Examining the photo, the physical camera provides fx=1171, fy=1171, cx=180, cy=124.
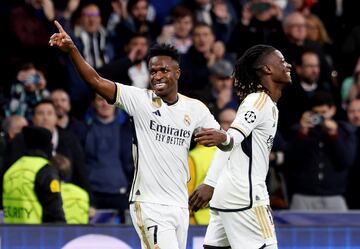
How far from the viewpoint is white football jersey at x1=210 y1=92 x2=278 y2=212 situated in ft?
27.2

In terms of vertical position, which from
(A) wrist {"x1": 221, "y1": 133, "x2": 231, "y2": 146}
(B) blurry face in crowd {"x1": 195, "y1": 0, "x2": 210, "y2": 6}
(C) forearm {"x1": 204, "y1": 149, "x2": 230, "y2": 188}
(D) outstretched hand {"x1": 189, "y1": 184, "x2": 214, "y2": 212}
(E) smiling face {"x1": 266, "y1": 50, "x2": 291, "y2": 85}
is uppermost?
(B) blurry face in crowd {"x1": 195, "y1": 0, "x2": 210, "y2": 6}

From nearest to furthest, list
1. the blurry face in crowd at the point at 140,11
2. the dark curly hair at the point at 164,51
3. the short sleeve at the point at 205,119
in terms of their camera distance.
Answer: the dark curly hair at the point at 164,51
the short sleeve at the point at 205,119
the blurry face in crowd at the point at 140,11

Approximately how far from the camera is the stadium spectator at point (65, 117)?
1309cm

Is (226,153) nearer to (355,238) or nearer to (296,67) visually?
(355,238)

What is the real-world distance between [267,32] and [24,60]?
9.83 feet

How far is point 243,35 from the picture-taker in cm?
1450

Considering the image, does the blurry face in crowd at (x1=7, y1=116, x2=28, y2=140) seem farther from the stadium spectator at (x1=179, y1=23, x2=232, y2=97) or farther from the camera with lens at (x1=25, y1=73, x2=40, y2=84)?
the stadium spectator at (x1=179, y1=23, x2=232, y2=97)

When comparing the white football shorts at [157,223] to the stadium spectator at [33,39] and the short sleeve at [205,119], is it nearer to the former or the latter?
the short sleeve at [205,119]

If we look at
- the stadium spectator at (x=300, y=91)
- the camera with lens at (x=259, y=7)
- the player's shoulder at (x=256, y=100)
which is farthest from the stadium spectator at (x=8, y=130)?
the player's shoulder at (x=256, y=100)

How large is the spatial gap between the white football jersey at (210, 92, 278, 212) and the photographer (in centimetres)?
437

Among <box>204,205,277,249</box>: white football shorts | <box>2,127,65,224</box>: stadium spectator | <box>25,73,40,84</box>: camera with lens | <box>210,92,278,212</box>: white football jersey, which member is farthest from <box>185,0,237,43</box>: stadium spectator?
<box>204,205,277,249</box>: white football shorts

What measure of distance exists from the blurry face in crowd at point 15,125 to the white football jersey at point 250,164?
457 cm

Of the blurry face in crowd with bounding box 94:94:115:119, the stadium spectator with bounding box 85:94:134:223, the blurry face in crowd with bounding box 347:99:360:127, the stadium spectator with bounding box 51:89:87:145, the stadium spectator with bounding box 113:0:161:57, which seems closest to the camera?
the stadium spectator with bounding box 85:94:134:223

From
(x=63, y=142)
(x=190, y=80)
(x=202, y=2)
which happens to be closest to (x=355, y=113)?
(x=190, y=80)
